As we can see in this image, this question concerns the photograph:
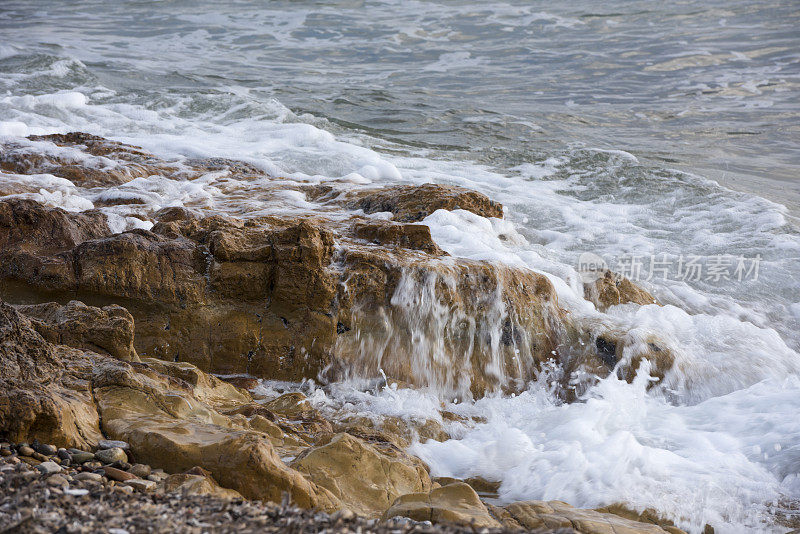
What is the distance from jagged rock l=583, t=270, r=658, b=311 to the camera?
5.34 metres

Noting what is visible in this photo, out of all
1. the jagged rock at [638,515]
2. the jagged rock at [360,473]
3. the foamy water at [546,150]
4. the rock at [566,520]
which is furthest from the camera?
the foamy water at [546,150]

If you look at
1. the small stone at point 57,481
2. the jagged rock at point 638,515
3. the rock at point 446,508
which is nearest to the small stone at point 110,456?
the small stone at point 57,481

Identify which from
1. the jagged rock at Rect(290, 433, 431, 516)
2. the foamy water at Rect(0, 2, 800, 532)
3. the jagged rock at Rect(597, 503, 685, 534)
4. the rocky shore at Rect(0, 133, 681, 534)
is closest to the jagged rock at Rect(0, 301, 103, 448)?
the rocky shore at Rect(0, 133, 681, 534)

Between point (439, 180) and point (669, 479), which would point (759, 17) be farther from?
point (669, 479)

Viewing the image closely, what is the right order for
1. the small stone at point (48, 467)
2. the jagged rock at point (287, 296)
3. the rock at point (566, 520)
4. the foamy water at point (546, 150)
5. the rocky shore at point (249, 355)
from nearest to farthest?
the small stone at point (48, 467) → the rocky shore at point (249, 355) → the rock at point (566, 520) → the foamy water at point (546, 150) → the jagged rock at point (287, 296)

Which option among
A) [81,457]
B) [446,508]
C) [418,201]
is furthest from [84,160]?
[446,508]

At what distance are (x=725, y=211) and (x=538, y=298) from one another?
456cm

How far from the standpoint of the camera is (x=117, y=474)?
234cm

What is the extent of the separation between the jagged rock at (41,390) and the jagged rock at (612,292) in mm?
3678

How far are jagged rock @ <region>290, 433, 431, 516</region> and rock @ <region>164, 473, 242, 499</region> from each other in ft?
1.50

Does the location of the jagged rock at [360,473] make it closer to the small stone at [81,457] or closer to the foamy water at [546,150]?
the foamy water at [546,150]

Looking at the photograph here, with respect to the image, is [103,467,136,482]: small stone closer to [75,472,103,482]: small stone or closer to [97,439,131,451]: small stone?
[75,472,103,482]: small stone

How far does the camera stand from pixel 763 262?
23.1 ft

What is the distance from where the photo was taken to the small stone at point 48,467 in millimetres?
A: 2207
